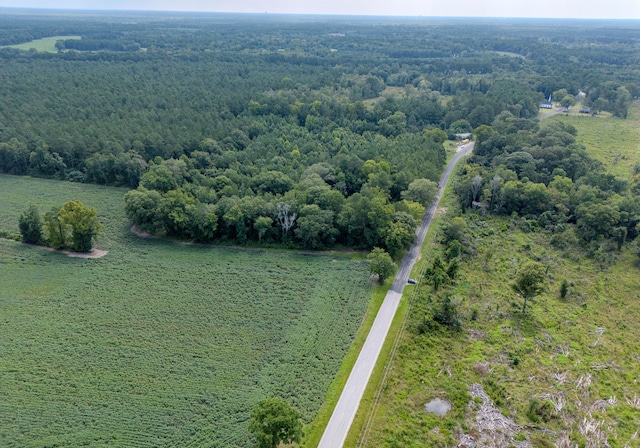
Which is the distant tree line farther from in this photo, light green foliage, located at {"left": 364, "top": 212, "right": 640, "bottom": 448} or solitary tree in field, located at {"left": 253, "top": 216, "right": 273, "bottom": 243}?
solitary tree in field, located at {"left": 253, "top": 216, "right": 273, "bottom": 243}

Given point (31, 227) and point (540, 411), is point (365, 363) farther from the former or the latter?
point (31, 227)

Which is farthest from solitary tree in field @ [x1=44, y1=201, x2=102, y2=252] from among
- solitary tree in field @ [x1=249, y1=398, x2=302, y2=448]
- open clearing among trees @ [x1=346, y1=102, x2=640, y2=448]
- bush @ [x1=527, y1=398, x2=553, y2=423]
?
bush @ [x1=527, y1=398, x2=553, y2=423]

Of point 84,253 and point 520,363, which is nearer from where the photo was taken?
point 520,363

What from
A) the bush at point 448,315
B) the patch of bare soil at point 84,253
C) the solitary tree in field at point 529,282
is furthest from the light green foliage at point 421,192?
the patch of bare soil at point 84,253

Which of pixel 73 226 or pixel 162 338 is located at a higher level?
pixel 73 226

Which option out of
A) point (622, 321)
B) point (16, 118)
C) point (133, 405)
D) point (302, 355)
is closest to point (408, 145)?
point (622, 321)

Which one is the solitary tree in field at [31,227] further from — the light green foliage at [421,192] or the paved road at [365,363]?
the light green foliage at [421,192]

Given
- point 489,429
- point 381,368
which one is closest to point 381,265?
point 381,368

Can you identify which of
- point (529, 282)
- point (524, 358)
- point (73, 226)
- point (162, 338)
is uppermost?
point (73, 226)
